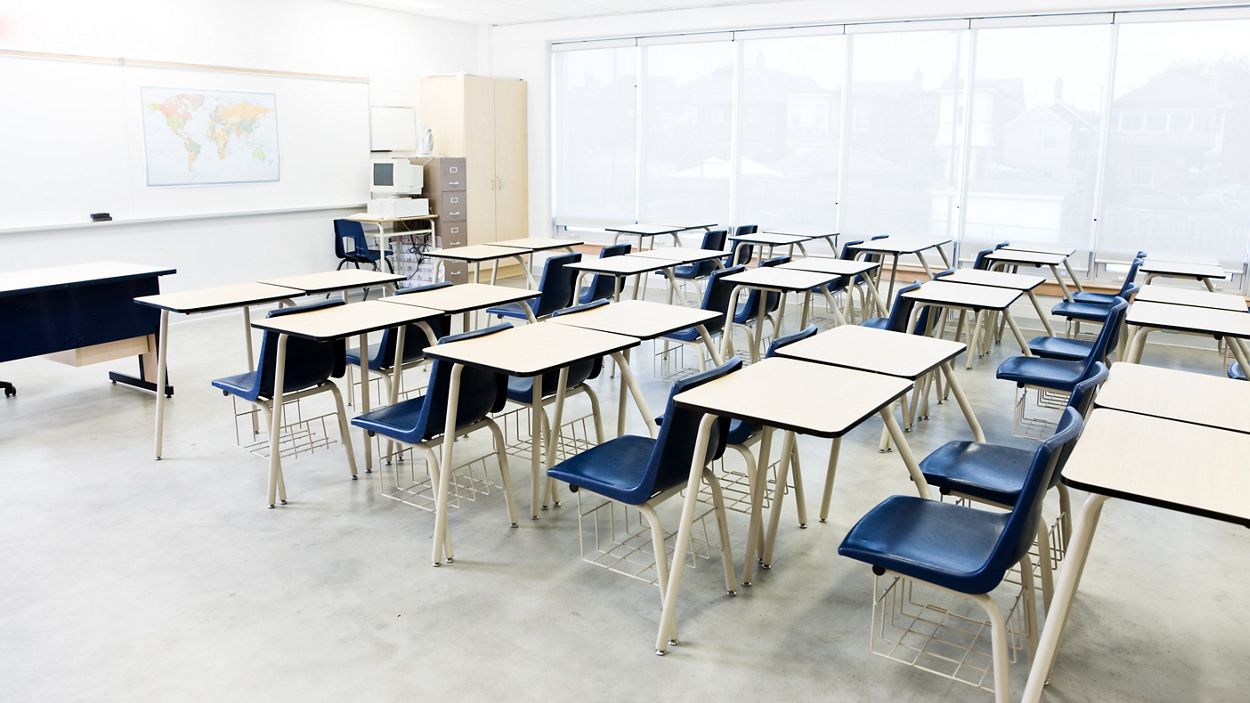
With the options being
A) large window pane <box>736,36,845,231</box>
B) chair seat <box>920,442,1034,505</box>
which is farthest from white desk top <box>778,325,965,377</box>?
large window pane <box>736,36,845,231</box>

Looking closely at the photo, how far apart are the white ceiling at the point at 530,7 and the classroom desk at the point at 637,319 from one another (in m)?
5.94

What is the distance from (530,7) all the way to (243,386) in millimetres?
6670

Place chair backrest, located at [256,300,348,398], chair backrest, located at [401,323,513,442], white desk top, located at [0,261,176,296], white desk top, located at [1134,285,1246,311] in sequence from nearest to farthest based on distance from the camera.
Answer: chair backrest, located at [401,323,513,442], chair backrest, located at [256,300,348,398], white desk top, located at [1134,285,1246,311], white desk top, located at [0,261,176,296]

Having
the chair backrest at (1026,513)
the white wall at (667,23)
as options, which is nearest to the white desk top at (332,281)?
the chair backrest at (1026,513)

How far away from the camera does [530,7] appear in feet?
30.8

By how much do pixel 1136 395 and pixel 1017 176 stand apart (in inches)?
243

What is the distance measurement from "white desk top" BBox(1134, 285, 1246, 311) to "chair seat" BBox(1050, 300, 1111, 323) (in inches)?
24.0

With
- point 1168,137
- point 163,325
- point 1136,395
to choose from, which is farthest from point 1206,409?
point 1168,137

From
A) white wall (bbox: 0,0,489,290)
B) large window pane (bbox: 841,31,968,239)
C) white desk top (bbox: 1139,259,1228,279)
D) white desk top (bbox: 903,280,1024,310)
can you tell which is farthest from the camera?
large window pane (bbox: 841,31,968,239)

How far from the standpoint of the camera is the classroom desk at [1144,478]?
186 centimetres

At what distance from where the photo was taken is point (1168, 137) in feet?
24.9

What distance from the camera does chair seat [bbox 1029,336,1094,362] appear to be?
4.72m

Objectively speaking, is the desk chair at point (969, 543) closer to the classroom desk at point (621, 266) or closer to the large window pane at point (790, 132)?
the classroom desk at point (621, 266)

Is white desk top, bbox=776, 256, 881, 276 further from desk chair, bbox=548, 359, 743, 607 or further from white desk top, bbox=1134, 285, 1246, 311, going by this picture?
desk chair, bbox=548, 359, 743, 607
